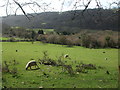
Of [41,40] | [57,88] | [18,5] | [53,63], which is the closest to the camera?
[18,5]

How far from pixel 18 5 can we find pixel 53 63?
14133mm

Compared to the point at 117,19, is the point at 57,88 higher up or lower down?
lower down

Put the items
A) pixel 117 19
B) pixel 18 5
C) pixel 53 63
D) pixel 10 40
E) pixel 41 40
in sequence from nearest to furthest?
pixel 18 5, pixel 117 19, pixel 53 63, pixel 10 40, pixel 41 40

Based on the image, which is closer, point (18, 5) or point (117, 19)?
point (18, 5)

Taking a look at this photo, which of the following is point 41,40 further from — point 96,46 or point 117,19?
point 117,19

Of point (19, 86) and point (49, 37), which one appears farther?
point (49, 37)

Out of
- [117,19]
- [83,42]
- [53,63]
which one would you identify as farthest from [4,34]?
[117,19]

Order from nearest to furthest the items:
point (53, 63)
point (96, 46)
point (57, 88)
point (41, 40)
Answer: point (57, 88), point (53, 63), point (96, 46), point (41, 40)

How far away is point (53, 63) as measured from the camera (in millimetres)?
19047

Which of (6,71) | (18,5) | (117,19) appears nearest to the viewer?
(18,5)

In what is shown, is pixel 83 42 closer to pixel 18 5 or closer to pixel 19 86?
pixel 19 86

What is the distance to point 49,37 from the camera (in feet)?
225

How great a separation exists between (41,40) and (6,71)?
58220 millimetres

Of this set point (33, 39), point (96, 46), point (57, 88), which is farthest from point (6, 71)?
point (33, 39)
